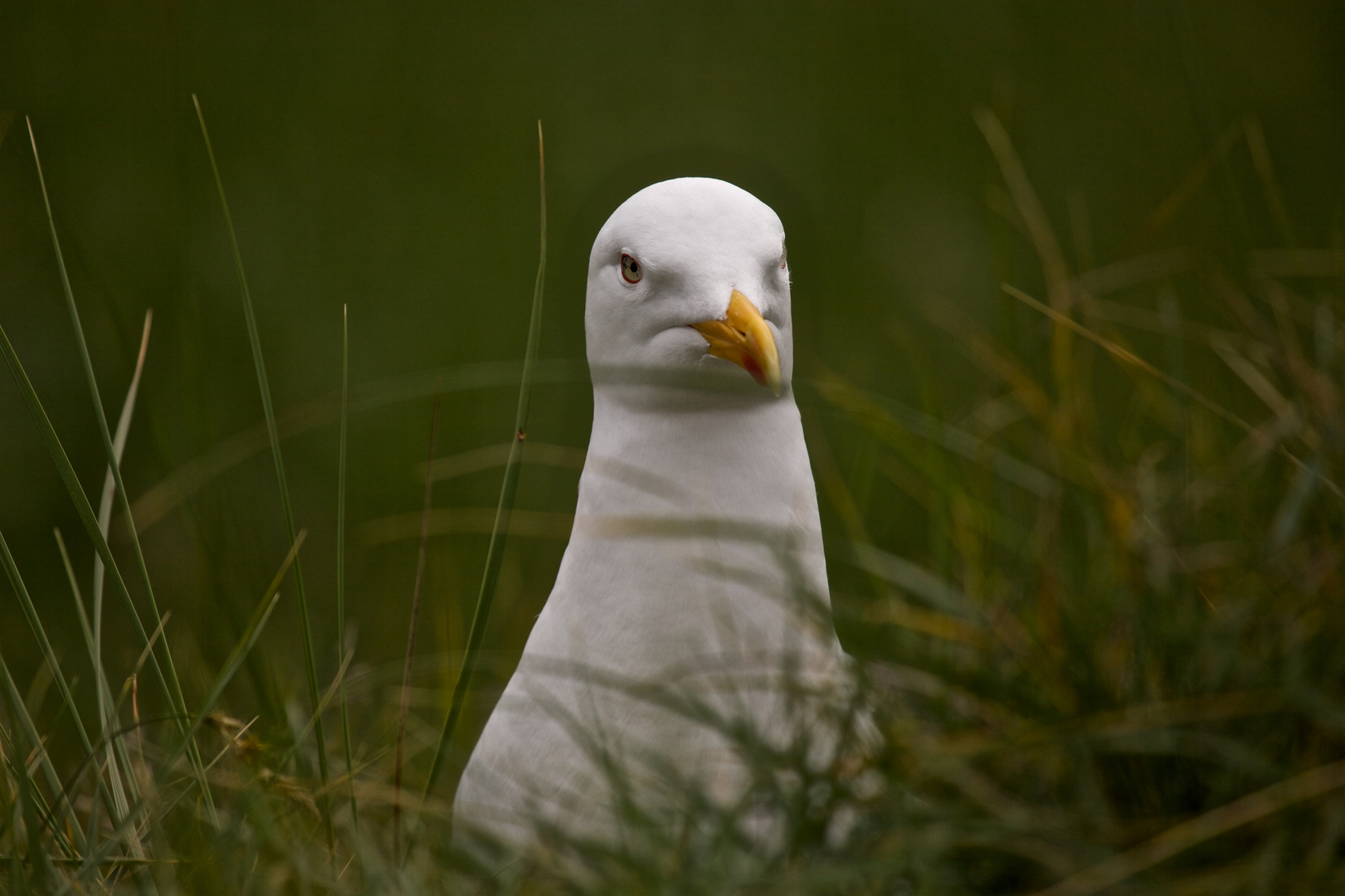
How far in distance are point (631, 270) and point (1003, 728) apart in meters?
1.01

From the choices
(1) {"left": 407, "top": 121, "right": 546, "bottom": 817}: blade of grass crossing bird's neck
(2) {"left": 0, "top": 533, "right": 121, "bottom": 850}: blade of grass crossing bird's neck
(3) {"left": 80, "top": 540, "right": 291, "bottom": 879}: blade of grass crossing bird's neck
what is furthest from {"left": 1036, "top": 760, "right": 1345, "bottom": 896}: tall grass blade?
(2) {"left": 0, "top": 533, "right": 121, "bottom": 850}: blade of grass crossing bird's neck

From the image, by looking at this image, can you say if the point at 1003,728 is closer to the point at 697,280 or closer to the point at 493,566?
the point at 493,566

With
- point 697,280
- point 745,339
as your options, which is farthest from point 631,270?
point 745,339

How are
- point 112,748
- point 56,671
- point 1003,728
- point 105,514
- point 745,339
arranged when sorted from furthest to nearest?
point 105,514
point 745,339
point 112,748
point 56,671
point 1003,728

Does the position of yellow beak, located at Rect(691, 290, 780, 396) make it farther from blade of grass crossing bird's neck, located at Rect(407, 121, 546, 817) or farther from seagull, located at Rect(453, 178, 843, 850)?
blade of grass crossing bird's neck, located at Rect(407, 121, 546, 817)

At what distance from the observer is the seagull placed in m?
1.89

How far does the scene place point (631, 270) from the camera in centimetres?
216

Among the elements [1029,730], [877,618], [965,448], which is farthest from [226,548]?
[1029,730]

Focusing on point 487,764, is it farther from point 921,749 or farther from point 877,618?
point 921,749

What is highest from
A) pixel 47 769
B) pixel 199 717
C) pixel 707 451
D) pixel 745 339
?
pixel 745 339

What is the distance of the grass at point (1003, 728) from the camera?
1.33 meters

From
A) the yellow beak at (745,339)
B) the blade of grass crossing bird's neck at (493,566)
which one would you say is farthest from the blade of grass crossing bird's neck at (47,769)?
the yellow beak at (745,339)

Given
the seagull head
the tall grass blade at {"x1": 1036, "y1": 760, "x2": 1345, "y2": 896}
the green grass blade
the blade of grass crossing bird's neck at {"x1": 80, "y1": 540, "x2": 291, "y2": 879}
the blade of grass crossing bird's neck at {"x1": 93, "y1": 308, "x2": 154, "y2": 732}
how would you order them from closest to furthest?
the tall grass blade at {"x1": 1036, "y1": 760, "x2": 1345, "y2": 896} < the blade of grass crossing bird's neck at {"x1": 80, "y1": 540, "x2": 291, "y2": 879} < the green grass blade < the blade of grass crossing bird's neck at {"x1": 93, "y1": 308, "x2": 154, "y2": 732} < the seagull head

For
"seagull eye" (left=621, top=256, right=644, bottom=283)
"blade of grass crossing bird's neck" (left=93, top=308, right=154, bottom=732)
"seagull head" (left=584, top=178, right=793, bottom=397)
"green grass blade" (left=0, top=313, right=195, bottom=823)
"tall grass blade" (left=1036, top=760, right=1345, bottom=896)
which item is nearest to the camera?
"tall grass blade" (left=1036, top=760, right=1345, bottom=896)
